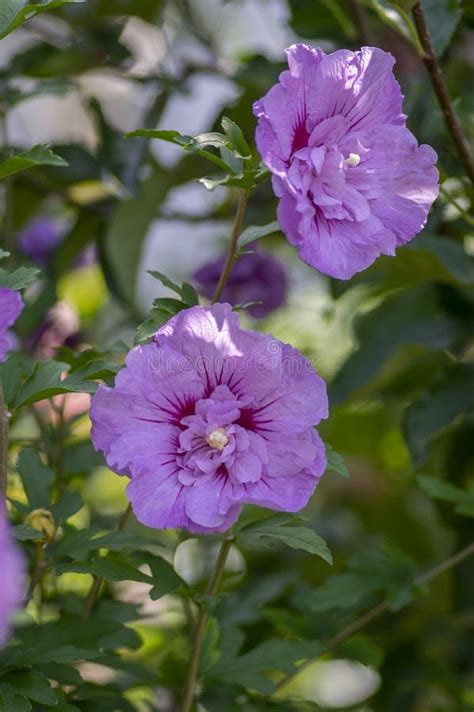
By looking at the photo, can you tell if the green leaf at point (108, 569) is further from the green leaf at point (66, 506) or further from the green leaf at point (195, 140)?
the green leaf at point (195, 140)

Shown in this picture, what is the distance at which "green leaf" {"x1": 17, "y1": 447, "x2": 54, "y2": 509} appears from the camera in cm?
69

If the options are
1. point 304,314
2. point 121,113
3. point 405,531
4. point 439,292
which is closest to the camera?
point 439,292

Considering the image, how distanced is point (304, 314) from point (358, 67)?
33.9 inches

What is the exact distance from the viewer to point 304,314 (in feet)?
4.79

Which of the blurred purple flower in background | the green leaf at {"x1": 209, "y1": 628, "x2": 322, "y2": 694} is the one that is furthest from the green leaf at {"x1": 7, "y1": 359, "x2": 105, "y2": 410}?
the blurred purple flower in background

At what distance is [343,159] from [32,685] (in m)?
0.35

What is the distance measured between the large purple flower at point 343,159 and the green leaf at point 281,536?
0.47ft

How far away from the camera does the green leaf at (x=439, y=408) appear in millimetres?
915

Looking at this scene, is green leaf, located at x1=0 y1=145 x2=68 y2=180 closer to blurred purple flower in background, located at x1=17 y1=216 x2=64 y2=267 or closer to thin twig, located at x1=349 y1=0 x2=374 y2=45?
thin twig, located at x1=349 y1=0 x2=374 y2=45

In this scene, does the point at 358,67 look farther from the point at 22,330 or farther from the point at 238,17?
the point at 238,17

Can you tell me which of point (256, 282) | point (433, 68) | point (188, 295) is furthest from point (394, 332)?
point (188, 295)

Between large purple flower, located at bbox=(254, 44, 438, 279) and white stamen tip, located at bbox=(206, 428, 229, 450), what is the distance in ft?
0.36

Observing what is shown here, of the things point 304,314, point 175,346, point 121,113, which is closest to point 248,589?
point 175,346

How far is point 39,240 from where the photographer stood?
1.39 meters
